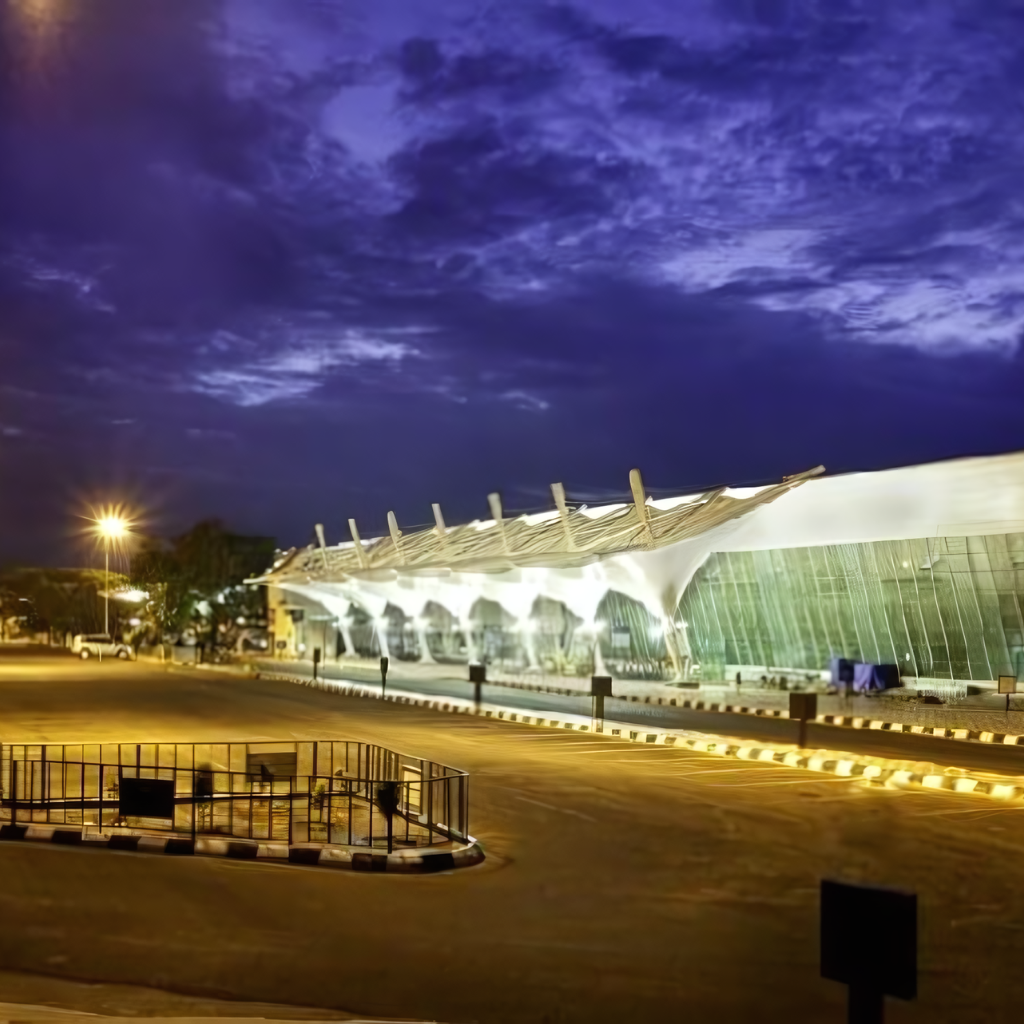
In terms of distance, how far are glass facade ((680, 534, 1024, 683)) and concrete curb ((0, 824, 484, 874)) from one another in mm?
24985

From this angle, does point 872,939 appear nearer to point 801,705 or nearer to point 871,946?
point 871,946

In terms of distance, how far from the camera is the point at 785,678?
4006cm

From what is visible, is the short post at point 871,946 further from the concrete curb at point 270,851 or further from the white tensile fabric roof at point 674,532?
the white tensile fabric roof at point 674,532

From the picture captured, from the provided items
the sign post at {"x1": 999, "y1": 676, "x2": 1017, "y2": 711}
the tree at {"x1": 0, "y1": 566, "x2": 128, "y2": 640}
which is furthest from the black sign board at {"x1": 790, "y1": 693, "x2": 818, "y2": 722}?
the tree at {"x1": 0, "y1": 566, "x2": 128, "y2": 640}

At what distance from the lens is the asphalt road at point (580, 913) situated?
24.1 ft

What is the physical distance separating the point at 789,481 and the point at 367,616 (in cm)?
3896

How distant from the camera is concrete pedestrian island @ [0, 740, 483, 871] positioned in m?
11.8

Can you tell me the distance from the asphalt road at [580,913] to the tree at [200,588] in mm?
60717

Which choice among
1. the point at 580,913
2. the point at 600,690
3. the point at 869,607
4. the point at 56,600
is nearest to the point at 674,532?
the point at 869,607

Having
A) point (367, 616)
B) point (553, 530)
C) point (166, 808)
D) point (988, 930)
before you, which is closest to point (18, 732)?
point (166, 808)

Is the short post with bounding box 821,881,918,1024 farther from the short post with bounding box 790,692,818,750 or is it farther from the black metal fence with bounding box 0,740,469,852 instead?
the short post with bounding box 790,692,818,750

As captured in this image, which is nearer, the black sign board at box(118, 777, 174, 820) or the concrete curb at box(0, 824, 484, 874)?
the concrete curb at box(0, 824, 484, 874)

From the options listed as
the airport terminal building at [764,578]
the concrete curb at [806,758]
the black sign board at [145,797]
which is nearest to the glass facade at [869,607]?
the airport terminal building at [764,578]

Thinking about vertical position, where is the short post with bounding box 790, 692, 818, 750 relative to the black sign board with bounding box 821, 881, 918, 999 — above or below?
above
